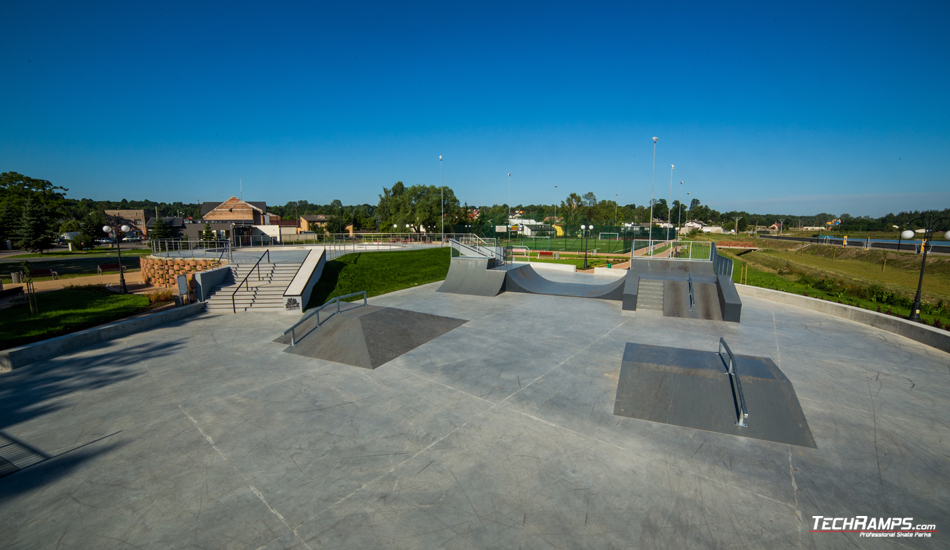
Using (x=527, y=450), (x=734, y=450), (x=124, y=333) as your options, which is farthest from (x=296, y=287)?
(x=734, y=450)

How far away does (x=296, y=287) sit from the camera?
1561cm

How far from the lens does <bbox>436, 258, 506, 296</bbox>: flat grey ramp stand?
17766mm

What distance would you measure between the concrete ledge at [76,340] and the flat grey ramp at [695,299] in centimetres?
1740

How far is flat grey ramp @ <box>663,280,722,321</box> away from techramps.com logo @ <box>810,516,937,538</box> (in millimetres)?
9787

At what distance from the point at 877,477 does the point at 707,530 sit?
9.36ft

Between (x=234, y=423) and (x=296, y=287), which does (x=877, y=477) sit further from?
(x=296, y=287)

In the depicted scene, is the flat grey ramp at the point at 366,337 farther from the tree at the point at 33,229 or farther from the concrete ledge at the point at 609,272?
the tree at the point at 33,229

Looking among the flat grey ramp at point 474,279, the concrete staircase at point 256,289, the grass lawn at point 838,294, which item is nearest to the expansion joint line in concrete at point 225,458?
the concrete staircase at point 256,289

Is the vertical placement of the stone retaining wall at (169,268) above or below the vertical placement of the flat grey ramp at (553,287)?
above

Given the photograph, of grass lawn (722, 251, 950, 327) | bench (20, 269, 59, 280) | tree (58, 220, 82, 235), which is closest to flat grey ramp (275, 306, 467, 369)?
grass lawn (722, 251, 950, 327)

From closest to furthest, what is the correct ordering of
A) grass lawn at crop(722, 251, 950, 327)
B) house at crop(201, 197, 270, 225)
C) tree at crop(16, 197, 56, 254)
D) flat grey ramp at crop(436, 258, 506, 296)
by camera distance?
grass lawn at crop(722, 251, 950, 327) < flat grey ramp at crop(436, 258, 506, 296) < tree at crop(16, 197, 56, 254) < house at crop(201, 197, 270, 225)

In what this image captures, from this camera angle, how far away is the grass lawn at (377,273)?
1746 cm

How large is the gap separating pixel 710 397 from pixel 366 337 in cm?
757

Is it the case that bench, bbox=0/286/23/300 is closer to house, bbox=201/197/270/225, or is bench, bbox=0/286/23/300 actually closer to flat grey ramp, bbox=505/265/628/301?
flat grey ramp, bbox=505/265/628/301
